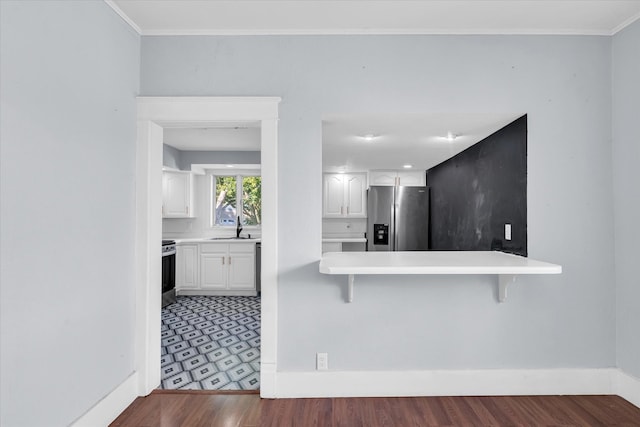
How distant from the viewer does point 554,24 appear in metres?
2.23

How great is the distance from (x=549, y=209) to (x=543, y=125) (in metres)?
0.56

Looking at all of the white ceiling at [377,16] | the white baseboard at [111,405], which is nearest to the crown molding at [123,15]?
the white ceiling at [377,16]

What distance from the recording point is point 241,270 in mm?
5254

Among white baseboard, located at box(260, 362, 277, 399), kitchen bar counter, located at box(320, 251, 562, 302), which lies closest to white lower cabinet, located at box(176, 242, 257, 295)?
white baseboard, located at box(260, 362, 277, 399)

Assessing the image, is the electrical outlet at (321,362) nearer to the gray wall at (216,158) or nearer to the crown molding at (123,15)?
the crown molding at (123,15)

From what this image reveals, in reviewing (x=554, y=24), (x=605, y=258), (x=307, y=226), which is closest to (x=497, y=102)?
(x=554, y=24)

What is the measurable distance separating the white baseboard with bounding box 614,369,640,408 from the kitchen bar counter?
0.87 metres

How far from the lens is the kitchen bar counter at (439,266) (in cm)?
189

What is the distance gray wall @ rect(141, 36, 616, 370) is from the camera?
2.30m

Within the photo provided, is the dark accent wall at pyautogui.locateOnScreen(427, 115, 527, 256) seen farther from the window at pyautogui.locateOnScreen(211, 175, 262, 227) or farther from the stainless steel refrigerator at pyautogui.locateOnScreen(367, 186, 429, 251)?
the window at pyautogui.locateOnScreen(211, 175, 262, 227)

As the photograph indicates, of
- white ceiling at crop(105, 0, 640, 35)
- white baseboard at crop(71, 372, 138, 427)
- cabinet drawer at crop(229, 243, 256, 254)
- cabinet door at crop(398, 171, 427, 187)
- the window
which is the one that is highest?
white ceiling at crop(105, 0, 640, 35)

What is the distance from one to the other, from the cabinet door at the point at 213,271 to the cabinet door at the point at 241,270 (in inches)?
3.6

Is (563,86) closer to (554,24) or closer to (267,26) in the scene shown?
(554,24)

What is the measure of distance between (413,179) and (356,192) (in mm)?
947
